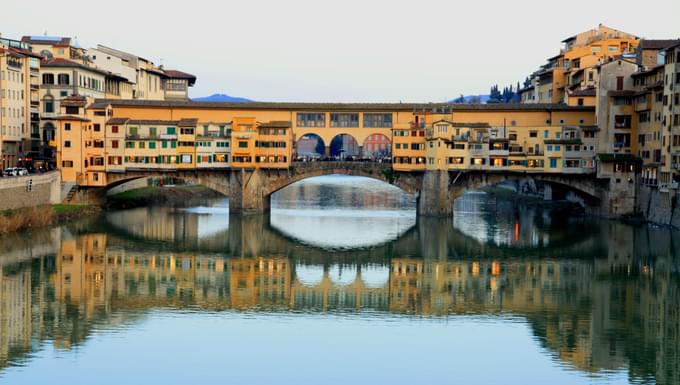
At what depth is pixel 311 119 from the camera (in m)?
59.2

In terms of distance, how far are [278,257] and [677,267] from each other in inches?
654

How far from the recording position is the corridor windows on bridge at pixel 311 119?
59.2 meters

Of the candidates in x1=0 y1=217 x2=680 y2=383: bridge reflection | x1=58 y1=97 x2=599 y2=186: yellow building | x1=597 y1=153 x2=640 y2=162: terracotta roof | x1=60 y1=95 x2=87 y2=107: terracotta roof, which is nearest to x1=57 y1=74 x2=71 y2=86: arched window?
x1=58 y1=97 x2=599 y2=186: yellow building

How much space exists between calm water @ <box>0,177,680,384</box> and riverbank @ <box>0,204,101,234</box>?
914 mm

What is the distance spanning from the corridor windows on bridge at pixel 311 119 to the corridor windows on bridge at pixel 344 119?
64cm

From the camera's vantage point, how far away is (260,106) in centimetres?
5841

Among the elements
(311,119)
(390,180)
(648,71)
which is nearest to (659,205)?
(648,71)

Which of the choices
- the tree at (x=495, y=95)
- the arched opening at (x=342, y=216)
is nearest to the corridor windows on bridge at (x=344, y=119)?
the arched opening at (x=342, y=216)

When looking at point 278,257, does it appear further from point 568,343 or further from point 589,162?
point 589,162

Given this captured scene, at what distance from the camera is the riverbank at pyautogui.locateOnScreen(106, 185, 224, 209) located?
6050 cm

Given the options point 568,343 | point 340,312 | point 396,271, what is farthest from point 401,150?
point 568,343

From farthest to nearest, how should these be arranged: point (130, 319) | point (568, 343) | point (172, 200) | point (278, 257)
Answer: point (172, 200), point (278, 257), point (130, 319), point (568, 343)

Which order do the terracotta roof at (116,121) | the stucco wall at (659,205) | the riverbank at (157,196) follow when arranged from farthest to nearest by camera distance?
the riverbank at (157,196), the terracotta roof at (116,121), the stucco wall at (659,205)

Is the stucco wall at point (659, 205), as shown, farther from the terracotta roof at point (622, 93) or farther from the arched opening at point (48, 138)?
the arched opening at point (48, 138)
